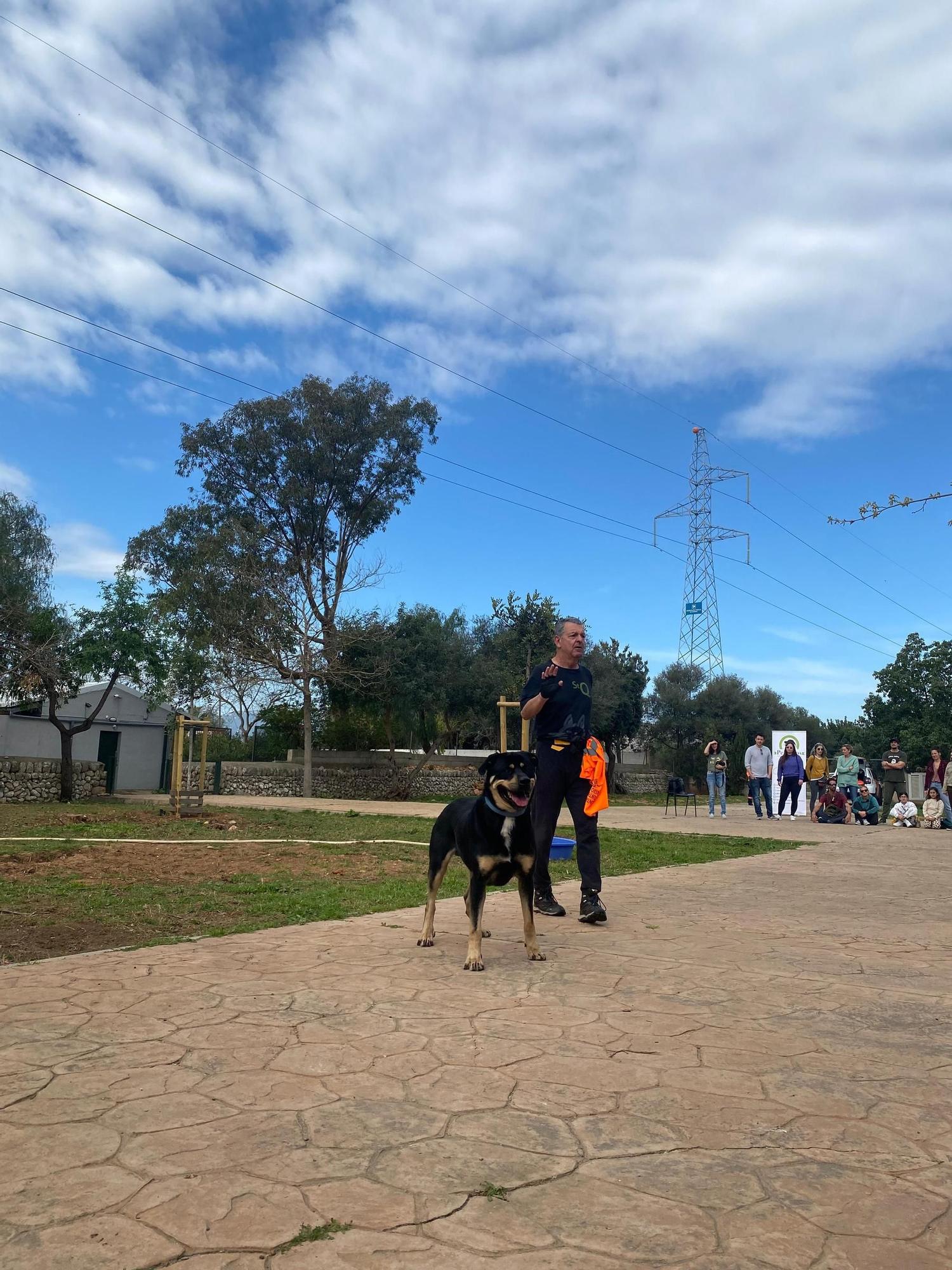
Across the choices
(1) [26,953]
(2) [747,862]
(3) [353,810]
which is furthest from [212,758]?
(1) [26,953]

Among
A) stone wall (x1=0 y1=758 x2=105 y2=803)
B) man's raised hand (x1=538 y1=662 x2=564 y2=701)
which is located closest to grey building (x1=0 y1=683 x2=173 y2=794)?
stone wall (x1=0 y1=758 x2=105 y2=803)

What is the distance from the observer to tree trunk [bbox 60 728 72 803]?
22906 millimetres

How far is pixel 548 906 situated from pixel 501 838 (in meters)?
1.61

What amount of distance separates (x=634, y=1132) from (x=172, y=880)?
19.7 feet

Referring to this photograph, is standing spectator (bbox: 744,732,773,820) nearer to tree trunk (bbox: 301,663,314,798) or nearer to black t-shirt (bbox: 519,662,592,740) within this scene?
black t-shirt (bbox: 519,662,592,740)

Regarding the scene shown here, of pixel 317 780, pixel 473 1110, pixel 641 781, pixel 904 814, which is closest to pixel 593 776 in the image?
pixel 473 1110

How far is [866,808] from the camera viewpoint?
19688 mm

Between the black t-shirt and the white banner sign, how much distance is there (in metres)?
15.3

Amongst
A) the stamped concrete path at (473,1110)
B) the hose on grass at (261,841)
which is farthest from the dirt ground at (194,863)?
the stamped concrete path at (473,1110)

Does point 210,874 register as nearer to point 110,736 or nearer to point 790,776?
point 790,776

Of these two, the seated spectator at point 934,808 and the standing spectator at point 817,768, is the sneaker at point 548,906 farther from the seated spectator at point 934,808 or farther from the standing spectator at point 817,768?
the standing spectator at point 817,768

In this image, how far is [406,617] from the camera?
31.1 metres

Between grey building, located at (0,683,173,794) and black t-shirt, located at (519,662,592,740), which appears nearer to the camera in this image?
black t-shirt, located at (519,662,592,740)

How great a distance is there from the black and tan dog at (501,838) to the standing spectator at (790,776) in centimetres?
1630
